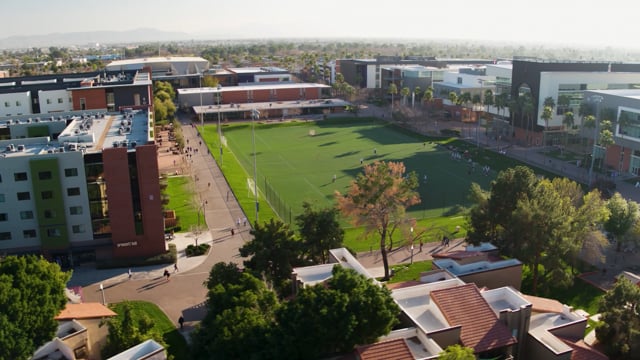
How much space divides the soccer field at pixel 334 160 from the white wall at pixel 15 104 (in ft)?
94.4

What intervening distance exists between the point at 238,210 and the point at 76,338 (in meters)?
27.1

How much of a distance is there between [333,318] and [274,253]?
40.7 ft

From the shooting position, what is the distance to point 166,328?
33188 millimetres

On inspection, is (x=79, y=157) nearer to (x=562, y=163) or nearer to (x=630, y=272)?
(x=630, y=272)

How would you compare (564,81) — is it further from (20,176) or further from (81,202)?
(20,176)

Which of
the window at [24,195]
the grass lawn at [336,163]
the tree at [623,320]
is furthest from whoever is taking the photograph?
the grass lawn at [336,163]

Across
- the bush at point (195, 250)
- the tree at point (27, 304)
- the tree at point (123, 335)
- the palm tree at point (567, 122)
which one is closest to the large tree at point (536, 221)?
the bush at point (195, 250)

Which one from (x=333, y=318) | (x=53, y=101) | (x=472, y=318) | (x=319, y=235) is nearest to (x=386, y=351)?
(x=333, y=318)

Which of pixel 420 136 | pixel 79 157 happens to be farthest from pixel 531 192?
pixel 420 136

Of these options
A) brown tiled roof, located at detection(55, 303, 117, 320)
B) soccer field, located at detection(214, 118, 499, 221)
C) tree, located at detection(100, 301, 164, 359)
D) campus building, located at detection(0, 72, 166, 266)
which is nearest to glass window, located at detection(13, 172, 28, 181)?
campus building, located at detection(0, 72, 166, 266)

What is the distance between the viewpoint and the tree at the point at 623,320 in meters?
27.5

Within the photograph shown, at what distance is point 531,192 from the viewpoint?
3866 centimetres

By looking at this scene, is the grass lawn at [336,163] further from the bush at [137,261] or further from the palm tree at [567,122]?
the bush at [137,261]

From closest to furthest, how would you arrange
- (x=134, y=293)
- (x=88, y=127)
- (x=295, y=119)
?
(x=134, y=293), (x=88, y=127), (x=295, y=119)
